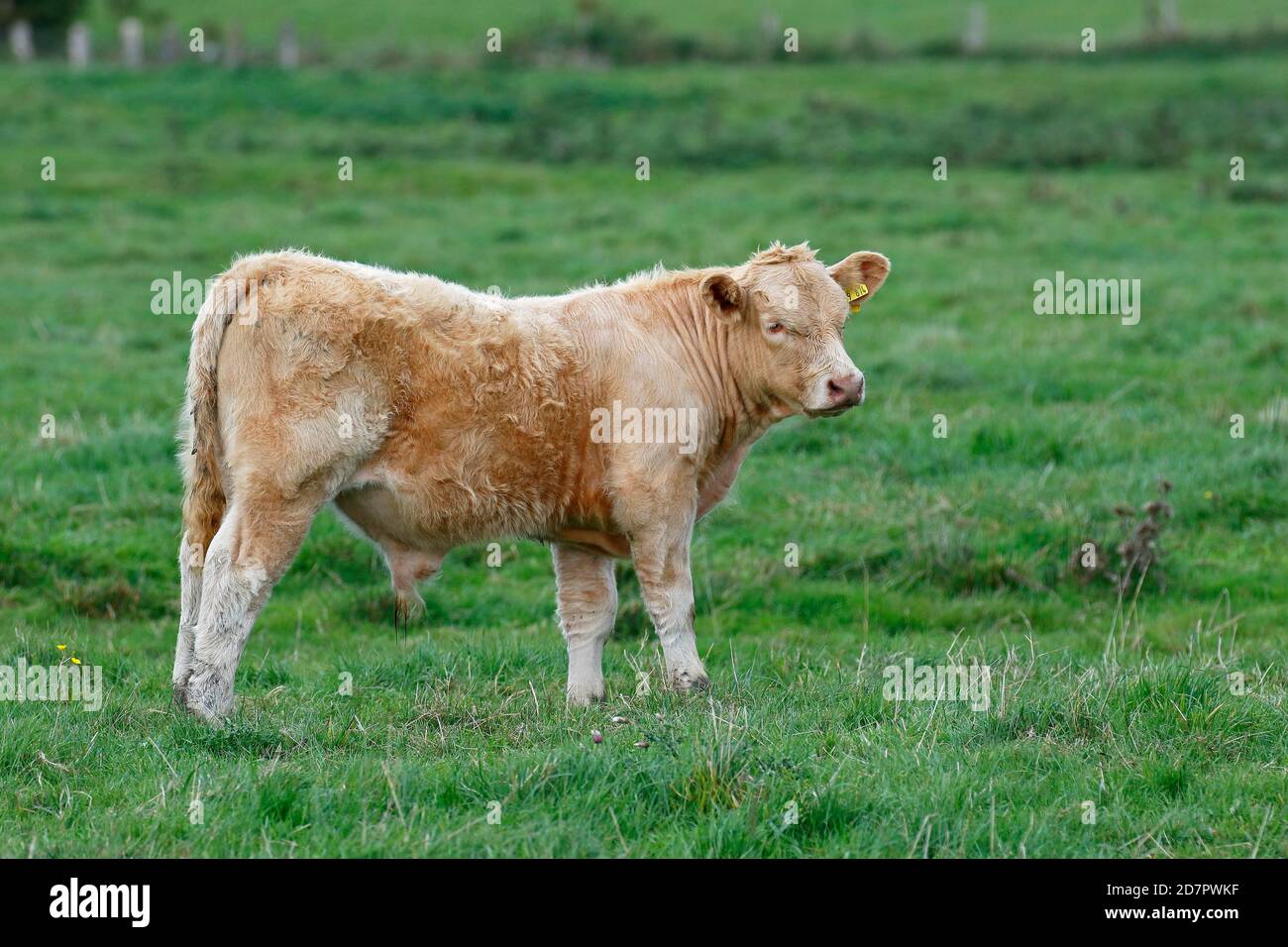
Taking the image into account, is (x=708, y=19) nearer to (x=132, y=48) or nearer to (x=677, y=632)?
(x=132, y=48)

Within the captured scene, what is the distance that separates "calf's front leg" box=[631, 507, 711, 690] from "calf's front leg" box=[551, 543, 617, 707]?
1.10 feet

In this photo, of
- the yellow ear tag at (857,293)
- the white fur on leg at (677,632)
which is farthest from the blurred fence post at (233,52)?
the white fur on leg at (677,632)

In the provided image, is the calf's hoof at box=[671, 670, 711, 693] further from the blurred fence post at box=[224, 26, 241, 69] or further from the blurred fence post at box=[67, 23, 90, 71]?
the blurred fence post at box=[67, 23, 90, 71]

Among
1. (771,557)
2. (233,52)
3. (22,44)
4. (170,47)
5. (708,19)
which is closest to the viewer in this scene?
(771,557)

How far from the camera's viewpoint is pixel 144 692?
7.11 m

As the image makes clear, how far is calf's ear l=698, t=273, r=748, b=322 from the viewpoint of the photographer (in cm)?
712

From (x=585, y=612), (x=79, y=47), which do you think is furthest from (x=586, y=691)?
(x=79, y=47)

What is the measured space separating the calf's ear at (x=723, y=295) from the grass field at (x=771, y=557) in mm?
1719

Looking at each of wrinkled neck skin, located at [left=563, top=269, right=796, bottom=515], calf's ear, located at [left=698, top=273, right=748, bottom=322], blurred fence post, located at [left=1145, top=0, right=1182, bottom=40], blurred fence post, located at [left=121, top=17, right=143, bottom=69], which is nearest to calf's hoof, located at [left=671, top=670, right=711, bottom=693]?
wrinkled neck skin, located at [left=563, top=269, right=796, bottom=515]

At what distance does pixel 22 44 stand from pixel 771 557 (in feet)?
108

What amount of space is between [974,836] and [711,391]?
2.84 metres

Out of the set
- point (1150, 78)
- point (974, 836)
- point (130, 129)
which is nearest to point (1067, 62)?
point (1150, 78)

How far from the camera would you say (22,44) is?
1458 inches
